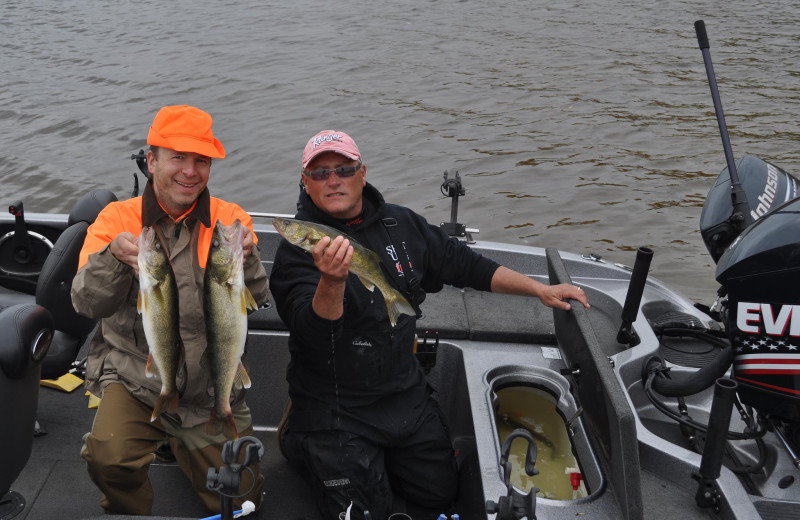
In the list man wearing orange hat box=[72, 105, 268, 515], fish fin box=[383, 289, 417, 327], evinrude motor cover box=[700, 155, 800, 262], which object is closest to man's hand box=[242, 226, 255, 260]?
man wearing orange hat box=[72, 105, 268, 515]

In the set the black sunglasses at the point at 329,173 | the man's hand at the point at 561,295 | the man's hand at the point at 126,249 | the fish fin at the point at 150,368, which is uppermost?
the black sunglasses at the point at 329,173

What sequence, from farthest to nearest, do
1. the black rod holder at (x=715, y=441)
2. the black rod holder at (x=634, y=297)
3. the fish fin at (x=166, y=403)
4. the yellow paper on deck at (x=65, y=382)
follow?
the yellow paper on deck at (x=65, y=382), the black rod holder at (x=634, y=297), the fish fin at (x=166, y=403), the black rod holder at (x=715, y=441)

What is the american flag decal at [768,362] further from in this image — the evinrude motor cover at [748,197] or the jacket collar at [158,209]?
the jacket collar at [158,209]

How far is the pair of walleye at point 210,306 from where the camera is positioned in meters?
2.65

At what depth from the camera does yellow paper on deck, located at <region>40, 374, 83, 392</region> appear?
434cm

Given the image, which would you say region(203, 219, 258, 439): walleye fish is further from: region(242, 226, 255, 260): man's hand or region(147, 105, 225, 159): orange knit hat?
region(147, 105, 225, 159): orange knit hat

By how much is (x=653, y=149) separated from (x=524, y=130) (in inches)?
68.8

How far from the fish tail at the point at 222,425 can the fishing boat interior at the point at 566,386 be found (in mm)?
386

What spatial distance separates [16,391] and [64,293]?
138cm

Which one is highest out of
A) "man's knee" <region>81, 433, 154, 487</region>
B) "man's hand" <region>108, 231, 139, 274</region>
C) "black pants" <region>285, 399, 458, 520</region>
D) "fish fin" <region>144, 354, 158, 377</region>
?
"man's hand" <region>108, 231, 139, 274</region>

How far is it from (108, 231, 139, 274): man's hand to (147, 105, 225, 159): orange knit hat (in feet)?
1.40

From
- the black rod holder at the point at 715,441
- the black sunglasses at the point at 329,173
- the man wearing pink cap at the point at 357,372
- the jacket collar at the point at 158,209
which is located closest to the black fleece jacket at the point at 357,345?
the man wearing pink cap at the point at 357,372

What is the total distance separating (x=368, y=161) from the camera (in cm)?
1000

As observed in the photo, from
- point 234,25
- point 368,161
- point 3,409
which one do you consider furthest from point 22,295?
point 234,25
